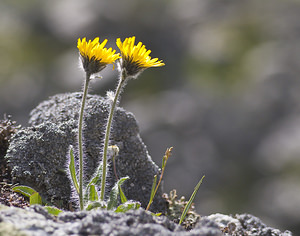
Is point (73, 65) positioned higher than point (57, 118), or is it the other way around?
point (73, 65)

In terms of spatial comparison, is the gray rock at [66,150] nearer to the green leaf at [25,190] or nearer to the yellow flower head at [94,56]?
the green leaf at [25,190]

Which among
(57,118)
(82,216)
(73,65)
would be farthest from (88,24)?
(82,216)

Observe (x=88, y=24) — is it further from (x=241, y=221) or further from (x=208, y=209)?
(x=241, y=221)

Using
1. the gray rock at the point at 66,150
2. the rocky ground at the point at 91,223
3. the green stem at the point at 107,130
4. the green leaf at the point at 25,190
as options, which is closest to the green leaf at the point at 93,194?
the green stem at the point at 107,130

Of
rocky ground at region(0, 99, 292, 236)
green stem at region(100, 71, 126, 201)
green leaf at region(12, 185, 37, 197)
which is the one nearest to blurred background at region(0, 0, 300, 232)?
green leaf at region(12, 185, 37, 197)

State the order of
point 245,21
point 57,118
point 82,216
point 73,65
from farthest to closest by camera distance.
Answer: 1. point 245,21
2. point 73,65
3. point 57,118
4. point 82,216

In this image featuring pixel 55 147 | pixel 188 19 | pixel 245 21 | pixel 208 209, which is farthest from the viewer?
pixel 188 19

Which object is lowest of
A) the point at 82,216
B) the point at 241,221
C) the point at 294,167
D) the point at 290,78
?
the point at 82,216

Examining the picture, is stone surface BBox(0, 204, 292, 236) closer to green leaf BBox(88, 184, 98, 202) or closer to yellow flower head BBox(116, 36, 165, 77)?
green leaf BBox(88, 184, 98, 202)
